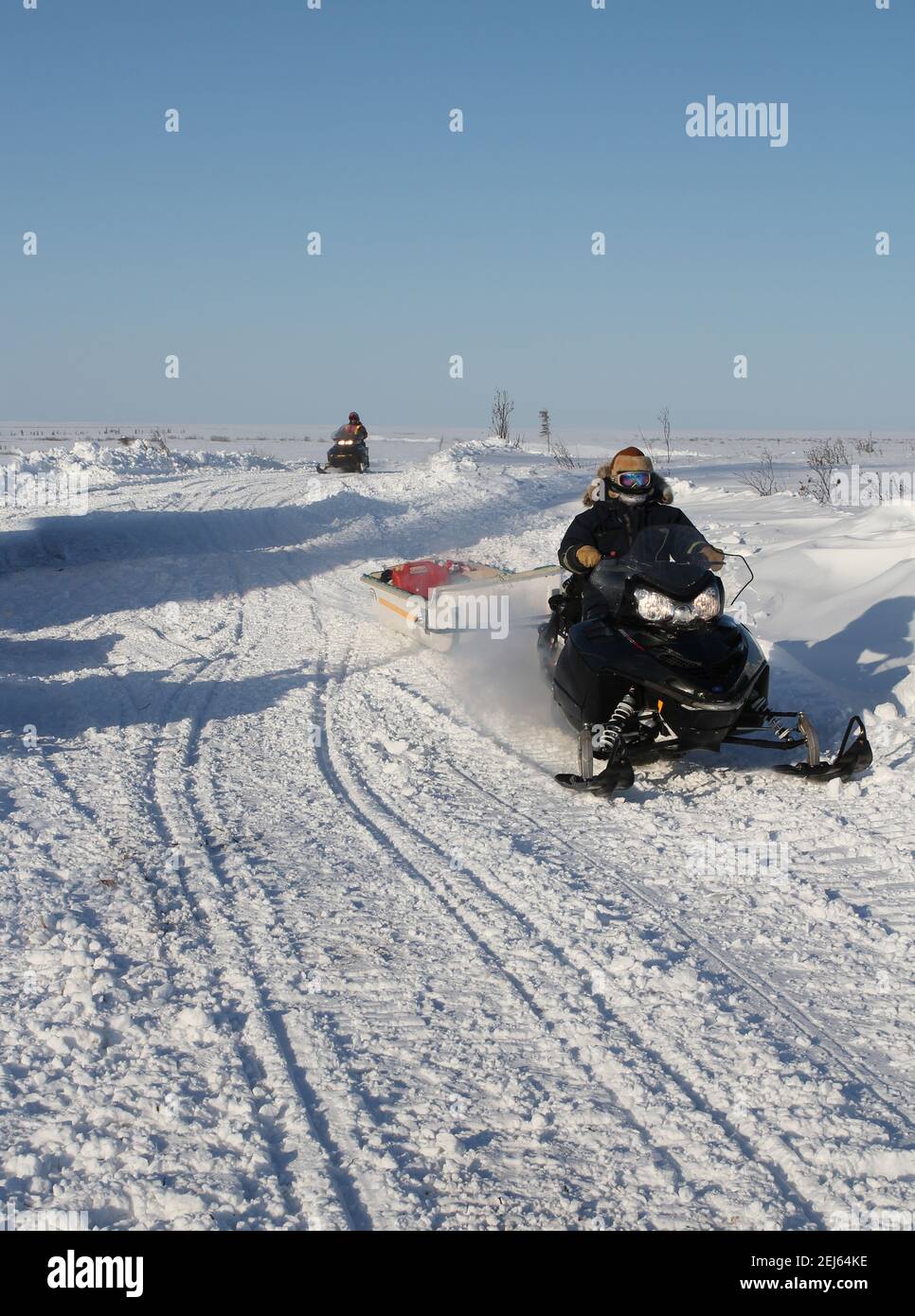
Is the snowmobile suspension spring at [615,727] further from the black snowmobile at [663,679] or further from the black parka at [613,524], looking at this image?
the black parka at [613,524]

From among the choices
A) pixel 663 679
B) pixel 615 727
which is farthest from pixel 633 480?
pixel 615 727

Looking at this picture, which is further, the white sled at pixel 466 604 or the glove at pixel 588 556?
the white sled at pixel 466 604

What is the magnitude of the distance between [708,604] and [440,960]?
291 centimetres

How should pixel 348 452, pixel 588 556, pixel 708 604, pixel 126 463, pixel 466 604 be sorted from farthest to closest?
pixel 126 463 < pixel 348 452 < pixel 466 604 < pixel 588 556 < pixel 708 604

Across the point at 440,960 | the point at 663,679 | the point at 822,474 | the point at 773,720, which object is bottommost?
the point at 440,960

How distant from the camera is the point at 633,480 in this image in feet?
24.3

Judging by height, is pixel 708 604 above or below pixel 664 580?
below

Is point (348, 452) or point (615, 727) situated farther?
point (348, 452)

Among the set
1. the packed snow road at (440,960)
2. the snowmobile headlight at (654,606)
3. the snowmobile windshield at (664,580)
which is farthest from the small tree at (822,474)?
the snowmobile headlight at (654,606)

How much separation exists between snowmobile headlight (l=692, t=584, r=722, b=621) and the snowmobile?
23279 mm

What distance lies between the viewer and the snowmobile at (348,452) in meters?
29.1

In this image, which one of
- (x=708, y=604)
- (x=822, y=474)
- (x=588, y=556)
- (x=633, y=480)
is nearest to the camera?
(x=708, y=604)

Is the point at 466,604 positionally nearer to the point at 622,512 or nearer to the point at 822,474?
the point at 622,512

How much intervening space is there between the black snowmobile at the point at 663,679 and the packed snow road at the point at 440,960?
26 centimetres
